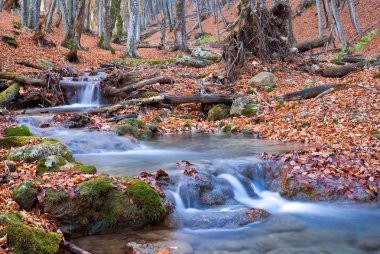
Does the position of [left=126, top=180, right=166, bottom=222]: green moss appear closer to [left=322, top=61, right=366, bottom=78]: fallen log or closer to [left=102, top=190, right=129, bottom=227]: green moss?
[left=102, top=190, right=129, bottom=227]: green moss

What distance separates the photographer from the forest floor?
22.9 ft

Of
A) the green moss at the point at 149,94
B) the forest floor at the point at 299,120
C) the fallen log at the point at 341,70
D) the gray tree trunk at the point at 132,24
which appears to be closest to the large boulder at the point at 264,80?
the forest floor at the point at 299,120

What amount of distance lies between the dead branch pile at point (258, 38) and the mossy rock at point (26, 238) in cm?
1338

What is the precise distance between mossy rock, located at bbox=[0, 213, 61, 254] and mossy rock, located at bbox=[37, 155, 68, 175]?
2.01 m

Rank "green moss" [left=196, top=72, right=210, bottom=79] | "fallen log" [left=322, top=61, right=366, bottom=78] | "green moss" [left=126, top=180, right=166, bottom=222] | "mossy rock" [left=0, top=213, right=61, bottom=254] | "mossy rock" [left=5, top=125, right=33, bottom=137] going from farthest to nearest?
"green moss" [left=196, top=72, right=210, bottom=79], "fallen log" [left=322, top=61, right=366, bottom=78], "mossy rock" [left=5, top=125, right=33, bottom=137], "green moss" [left=126, top=180, right=166, bottom=222], "mossy rock" [left=0, top=213, right=61, bottom=254]

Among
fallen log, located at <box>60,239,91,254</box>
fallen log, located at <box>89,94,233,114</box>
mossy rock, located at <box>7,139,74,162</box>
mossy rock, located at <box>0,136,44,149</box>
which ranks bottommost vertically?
fallen log, located at <box>60,239,91,254</box>

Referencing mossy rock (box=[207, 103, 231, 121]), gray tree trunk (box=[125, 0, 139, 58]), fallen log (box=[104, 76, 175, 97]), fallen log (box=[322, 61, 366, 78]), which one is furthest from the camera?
gray tree trunk (box=[125, 0, 139, 58])

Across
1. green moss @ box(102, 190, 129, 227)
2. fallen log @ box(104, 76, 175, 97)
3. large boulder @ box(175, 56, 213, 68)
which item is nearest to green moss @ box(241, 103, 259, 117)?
fallen log @ box(104, 76, 175, 97)

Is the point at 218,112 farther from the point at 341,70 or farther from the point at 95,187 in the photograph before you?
the point at 95,187

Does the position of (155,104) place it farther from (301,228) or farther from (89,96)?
(301,228)

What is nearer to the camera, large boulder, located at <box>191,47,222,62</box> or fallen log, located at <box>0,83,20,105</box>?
Answer: fallen log, located at <box>0,83,20,105</box>

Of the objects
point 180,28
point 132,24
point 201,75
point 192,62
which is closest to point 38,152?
point 201,75

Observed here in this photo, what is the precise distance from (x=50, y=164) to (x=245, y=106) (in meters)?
7.90

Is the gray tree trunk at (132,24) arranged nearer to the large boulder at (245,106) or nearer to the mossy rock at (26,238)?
the large boulder at (245,106)
